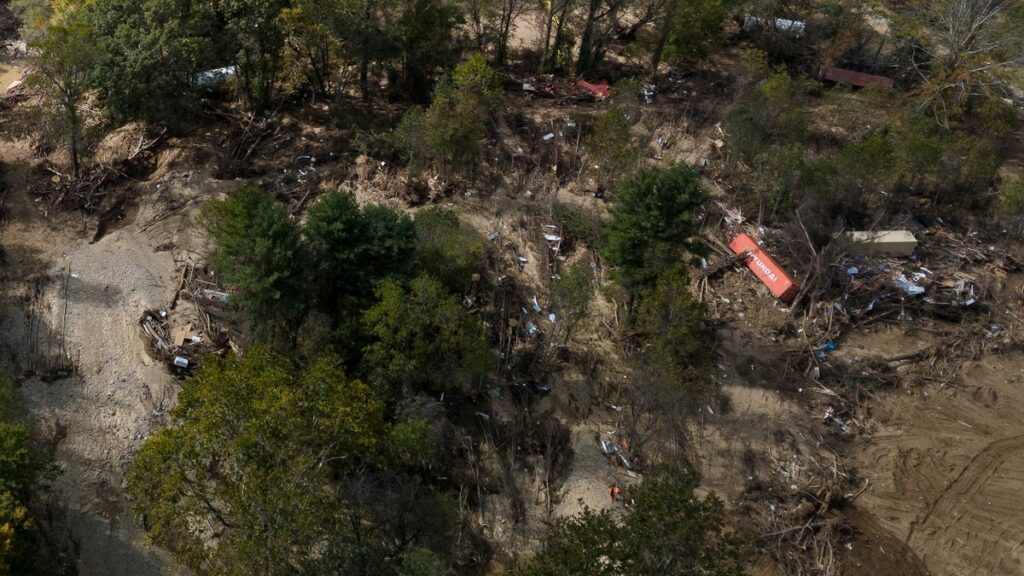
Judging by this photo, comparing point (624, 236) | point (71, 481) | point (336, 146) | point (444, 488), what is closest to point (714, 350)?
point (624, 236)

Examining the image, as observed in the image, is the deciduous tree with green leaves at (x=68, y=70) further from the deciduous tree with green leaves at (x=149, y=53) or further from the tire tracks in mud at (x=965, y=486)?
the tire tracks in mud at (x=965, y=486)

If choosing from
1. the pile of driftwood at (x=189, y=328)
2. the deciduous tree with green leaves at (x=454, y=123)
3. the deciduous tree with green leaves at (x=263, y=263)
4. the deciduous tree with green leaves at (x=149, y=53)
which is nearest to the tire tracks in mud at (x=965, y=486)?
the deciduous tree with green leaves at (x=263, y=263)

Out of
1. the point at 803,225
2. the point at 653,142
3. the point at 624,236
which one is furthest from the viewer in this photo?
the point at 653,142

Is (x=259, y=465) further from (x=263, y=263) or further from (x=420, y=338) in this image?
(x=263, y=263)

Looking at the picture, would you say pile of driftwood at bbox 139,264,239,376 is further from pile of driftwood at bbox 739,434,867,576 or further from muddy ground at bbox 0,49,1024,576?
pile of driftwood at bbox 739,434,867,576

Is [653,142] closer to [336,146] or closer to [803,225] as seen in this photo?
[803,225]

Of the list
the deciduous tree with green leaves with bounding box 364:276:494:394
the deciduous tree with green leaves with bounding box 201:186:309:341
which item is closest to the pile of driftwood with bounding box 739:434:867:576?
the deciduous tree with green leaves with bounding box 364:276:494:394
